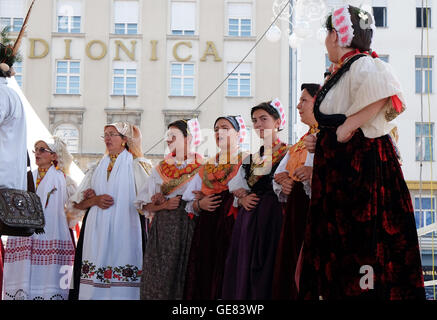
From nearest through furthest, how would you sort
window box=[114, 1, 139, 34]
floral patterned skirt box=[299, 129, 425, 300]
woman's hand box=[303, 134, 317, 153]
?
floral patterned skirt box=[299, 129, 425, 300], woman's hand box=[303, 134, 317, 153], window box=[114, 1, 139, 34]

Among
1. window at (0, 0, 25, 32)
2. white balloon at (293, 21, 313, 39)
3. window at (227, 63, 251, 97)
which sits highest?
window at (0, 0, 25, 32)

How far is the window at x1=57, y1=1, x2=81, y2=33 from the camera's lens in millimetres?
21269

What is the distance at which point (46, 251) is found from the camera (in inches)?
252

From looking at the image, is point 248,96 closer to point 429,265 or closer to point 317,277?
point 429,265

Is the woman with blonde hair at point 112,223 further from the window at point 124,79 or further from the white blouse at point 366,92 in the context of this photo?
the window at point 124,79

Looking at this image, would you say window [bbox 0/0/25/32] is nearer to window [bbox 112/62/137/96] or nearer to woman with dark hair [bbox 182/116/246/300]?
window [bbox 112/62/137/96]

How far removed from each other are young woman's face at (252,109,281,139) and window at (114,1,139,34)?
55.6 ft

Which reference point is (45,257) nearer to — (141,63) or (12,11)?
(141,63)

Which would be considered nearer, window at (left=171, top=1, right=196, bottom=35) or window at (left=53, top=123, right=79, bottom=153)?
window at (left=53, top=123, right=79, bottom=153)

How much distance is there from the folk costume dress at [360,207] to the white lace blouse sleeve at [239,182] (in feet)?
4.69

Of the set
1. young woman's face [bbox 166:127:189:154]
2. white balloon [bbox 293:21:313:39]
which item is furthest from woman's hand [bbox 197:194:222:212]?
white balloon [bbox 293:21:313:39]

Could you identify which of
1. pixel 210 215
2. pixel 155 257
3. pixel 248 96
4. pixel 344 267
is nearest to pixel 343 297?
pixel 344 267

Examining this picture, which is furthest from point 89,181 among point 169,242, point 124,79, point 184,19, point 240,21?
point 240,21

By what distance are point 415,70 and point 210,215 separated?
15.0 metres
